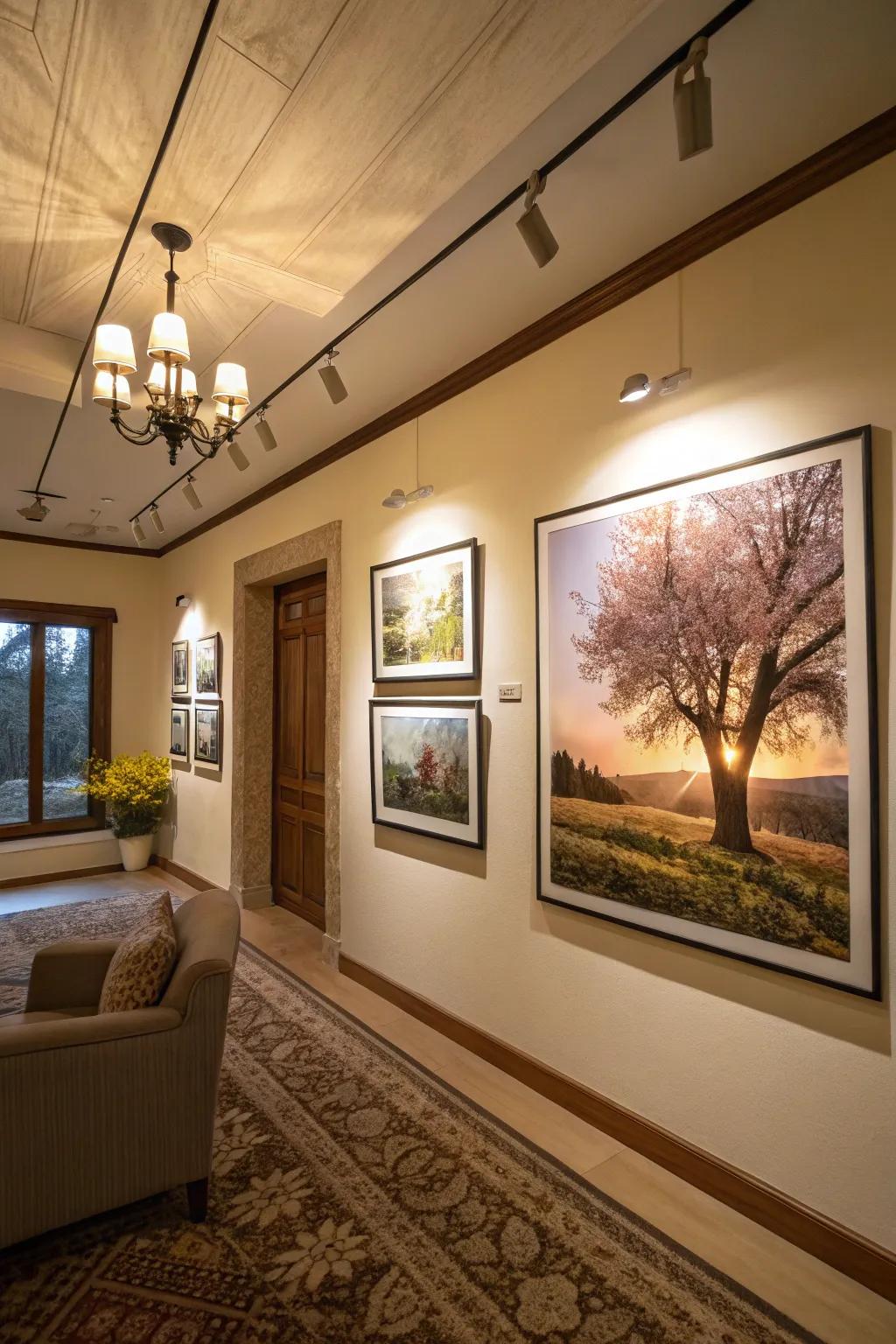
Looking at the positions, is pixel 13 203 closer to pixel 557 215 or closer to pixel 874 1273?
pixel 557 215

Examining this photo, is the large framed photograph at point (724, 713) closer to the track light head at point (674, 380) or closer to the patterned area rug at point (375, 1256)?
the track light head at point (674, 380)

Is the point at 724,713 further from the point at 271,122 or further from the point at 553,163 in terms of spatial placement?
the point at 271,122

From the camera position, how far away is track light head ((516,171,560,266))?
170cm

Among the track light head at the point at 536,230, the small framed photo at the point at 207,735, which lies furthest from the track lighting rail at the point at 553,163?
the small framed photo at the point at 207,735

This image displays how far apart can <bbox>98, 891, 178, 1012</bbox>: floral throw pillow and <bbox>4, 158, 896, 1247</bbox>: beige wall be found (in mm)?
1303

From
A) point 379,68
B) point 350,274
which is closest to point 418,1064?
point 350,274

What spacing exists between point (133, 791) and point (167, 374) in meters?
4.94

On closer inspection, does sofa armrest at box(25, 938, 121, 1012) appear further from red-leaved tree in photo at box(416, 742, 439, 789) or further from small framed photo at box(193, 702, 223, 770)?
small framed photo at box(193, 702, 223, 770)

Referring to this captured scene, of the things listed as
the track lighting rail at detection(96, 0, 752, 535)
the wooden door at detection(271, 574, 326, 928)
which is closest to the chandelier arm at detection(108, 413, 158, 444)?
the track lighting rail at detection(96, 0, 752, 535)

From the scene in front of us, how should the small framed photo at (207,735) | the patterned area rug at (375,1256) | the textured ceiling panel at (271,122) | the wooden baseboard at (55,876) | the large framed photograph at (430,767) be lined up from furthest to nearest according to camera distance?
the wooden baseboard at (55,876) → the small framed photo at (207,735) → the large framed photograph at (430,767) → the patterned area rug at (375,1256) → the textured ceiling panel at (271,122)

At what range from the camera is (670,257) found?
2.25 meters

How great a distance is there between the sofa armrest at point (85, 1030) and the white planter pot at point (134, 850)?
485 centimetres

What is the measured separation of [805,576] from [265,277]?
197cm

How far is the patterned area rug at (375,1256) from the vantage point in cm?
167
